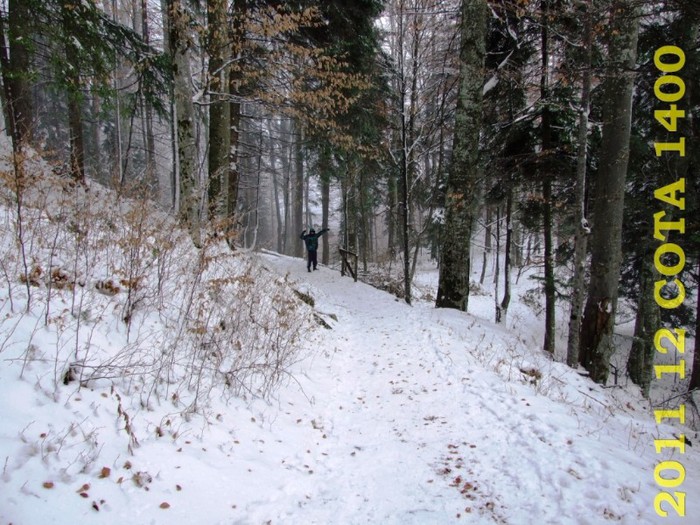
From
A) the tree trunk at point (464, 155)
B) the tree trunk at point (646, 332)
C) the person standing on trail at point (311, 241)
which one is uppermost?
the tree trunk at point (464, 155)

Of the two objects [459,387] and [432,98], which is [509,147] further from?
[459,387]

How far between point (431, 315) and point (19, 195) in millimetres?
6375

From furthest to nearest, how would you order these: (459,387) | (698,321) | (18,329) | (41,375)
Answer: (698,321)
(459,387)
(18,329)
(41,375)

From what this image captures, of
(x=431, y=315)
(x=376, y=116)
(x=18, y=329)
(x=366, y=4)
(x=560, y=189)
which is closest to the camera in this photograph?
(x=18, y=329)

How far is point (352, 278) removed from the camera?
13758mm

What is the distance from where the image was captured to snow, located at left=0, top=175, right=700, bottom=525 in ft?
6.38

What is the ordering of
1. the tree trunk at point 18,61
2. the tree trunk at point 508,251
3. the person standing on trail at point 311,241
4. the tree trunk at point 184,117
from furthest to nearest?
the person standing on trail at point 311,241
the tree trunk at point 508,251
the tree trunk at point 184,117
the tree trunk at point 18,61

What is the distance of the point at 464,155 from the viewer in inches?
299

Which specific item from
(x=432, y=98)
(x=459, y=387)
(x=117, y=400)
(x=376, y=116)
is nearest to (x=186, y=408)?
(x=117, y=400)

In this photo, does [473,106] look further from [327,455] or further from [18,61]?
[18,61]

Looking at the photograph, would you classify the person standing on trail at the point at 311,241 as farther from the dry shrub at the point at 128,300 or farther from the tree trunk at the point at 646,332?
the tree trunk at the point at 646,332

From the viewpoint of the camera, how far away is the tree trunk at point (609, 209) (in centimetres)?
555

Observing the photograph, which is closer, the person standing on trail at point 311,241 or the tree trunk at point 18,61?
the tree trunk at point 18,61

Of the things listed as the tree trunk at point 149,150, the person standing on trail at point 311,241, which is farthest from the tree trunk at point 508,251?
the tree trunk at point 149,150
